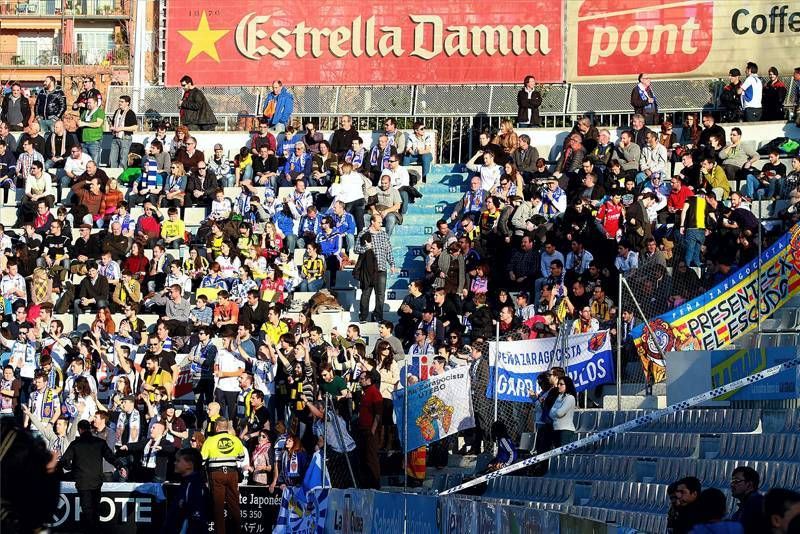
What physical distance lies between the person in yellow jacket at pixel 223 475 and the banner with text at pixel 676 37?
1433 cm

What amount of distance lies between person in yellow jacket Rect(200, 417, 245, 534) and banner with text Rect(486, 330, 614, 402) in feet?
9.72

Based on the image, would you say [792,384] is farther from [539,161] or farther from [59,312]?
[59,312]

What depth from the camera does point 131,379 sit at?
23828 mm

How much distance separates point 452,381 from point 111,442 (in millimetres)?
5442

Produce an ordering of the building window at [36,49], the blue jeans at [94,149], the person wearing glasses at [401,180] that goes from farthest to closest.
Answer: the building window at [36,49] < the blue jeans at [94,149] < the person wearing glasses at [401,180]

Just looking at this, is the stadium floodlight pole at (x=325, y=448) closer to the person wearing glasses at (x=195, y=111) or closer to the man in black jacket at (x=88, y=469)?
the man in black jacket at (x=88, y=469)

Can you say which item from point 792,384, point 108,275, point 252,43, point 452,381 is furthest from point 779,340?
point 252,43

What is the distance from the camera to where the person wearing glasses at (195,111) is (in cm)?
3164

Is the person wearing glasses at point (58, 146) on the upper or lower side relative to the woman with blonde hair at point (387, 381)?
upper

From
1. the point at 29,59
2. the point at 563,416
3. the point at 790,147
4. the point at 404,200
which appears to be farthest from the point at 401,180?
the point at 29,59

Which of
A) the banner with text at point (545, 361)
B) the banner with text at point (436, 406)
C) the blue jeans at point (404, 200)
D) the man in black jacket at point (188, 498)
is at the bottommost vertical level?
the man in black jacket at point (188, 498)

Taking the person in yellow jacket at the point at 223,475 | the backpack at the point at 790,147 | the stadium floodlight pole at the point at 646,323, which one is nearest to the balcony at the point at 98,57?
the backpack at the point at 790,147

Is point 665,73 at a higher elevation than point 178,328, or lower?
higher

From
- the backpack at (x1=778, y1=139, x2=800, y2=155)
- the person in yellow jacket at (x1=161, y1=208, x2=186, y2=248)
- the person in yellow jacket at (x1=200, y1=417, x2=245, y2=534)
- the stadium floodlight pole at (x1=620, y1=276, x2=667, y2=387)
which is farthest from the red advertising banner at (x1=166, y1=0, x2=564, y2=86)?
the person in yellow jacket at (x1=200, y1=417, x2=245, y2=534)
